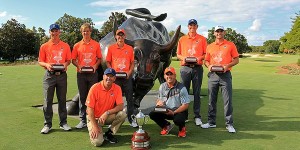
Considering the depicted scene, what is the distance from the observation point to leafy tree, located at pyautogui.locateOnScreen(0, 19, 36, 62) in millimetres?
47000

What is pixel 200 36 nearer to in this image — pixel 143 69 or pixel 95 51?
pixel 143 69

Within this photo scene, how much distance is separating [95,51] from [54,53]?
77 centimetres

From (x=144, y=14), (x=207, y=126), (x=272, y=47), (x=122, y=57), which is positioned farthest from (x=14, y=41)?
(x=272, y=47)

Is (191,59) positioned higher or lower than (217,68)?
higher

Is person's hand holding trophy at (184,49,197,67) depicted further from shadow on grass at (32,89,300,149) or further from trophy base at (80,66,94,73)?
trophy base at (80,66,94,73)

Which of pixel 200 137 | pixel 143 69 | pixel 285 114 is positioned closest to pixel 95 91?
pixel 143 69

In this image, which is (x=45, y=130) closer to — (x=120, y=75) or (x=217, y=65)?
(x=120, y=75)

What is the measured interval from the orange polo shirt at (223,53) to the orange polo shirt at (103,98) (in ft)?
6.76

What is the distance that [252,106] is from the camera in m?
9.12

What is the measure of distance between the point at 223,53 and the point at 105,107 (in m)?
2.50

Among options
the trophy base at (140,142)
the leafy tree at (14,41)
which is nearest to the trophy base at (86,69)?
the trophy base at (140,142)

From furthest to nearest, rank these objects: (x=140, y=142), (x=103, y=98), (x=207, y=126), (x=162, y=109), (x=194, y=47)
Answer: (x=194, y=47) < (x=207, y=126) < (x=162, y=109) < (x=103, y=98) < (x=140, y=142)

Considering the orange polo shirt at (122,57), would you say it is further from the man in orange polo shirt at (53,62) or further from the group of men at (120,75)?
the man in orange polo shirt at (53,62)

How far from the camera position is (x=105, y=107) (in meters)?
5.49
